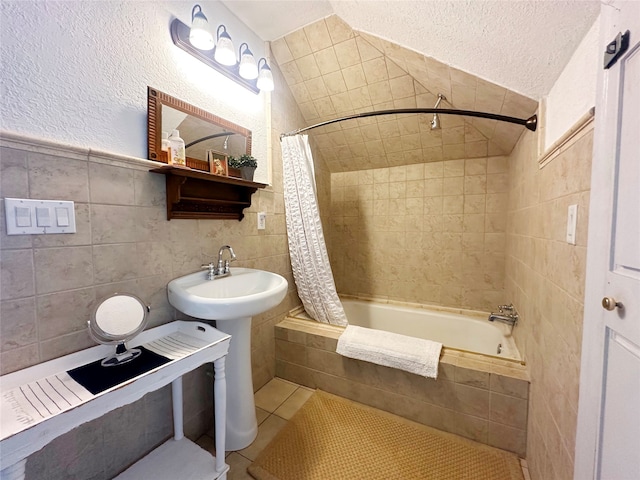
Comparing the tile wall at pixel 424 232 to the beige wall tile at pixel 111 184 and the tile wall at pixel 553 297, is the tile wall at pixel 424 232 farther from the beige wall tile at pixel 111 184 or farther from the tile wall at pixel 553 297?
the beige wall tile at pixel 111 184

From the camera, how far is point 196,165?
136 centimetres

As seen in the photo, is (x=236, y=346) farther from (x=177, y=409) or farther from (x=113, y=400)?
(x=113, y=400)

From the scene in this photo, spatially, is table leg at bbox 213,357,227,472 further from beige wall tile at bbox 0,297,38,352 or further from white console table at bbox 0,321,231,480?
beige wall tile at bbox 0,297,38,352

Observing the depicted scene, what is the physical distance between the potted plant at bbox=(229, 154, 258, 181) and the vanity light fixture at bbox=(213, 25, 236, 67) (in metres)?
0.49

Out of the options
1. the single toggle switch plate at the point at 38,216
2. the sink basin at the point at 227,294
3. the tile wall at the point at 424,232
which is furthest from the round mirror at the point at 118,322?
the tile wall at the point at 424,232

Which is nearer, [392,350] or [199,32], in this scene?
[199,32]

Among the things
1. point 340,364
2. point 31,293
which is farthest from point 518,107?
point 31,293

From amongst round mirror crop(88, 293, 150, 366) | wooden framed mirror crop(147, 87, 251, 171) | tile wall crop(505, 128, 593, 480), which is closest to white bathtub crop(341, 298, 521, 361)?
tile wall crop(505, 128, 593, 480)

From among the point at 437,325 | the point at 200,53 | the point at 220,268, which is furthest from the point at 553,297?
the point at 200,53

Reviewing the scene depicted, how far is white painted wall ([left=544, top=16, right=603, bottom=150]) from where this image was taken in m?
0.77

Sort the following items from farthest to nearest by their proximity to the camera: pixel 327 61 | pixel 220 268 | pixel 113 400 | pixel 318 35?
pixel 327 61 → pixel 318 35 → pixel 220 268 → pixel 113 400

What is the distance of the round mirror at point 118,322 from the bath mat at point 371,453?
84 centimetres

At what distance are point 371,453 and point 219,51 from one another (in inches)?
87.8

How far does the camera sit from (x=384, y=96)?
6.11 feet
